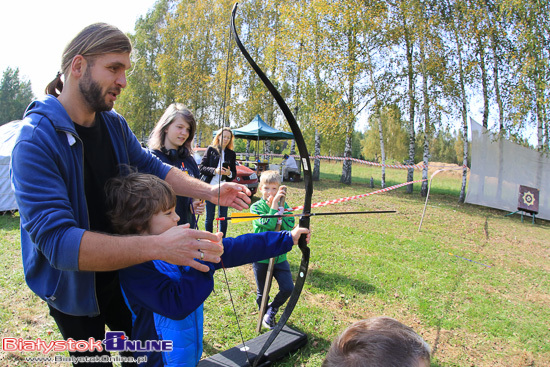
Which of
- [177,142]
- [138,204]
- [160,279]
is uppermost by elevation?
[177,142]

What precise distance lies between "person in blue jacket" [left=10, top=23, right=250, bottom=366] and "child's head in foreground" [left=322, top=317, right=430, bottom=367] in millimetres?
533

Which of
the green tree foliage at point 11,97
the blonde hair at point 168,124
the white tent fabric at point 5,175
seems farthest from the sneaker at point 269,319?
the green tree foliage at point 11,97

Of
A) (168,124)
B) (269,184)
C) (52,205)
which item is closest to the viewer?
(52,205)

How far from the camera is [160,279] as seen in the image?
51.5 inches

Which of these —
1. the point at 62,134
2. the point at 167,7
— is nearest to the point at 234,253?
the point at 62,134

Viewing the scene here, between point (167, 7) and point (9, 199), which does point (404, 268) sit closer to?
point (9, 199)

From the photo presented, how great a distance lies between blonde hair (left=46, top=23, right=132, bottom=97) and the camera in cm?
124

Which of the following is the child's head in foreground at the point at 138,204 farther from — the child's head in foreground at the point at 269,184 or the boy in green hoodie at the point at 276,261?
the child's head in foreground at the point at 269,184

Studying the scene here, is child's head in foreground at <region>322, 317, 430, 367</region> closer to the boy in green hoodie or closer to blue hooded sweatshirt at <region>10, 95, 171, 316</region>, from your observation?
blue hooded sweatshirt at <region>10, 95, 171, 316</region>

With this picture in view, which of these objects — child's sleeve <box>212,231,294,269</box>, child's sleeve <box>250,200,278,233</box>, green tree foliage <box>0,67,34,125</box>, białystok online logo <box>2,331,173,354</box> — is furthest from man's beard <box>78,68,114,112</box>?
green tree foliage <box>0,67,34,125</box>

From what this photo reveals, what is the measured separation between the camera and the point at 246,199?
6.04ft

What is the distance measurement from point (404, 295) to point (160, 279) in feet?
11.3

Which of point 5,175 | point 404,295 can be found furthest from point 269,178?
point 5,175

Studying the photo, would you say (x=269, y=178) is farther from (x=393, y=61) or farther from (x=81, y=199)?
(x=393, y=61)
